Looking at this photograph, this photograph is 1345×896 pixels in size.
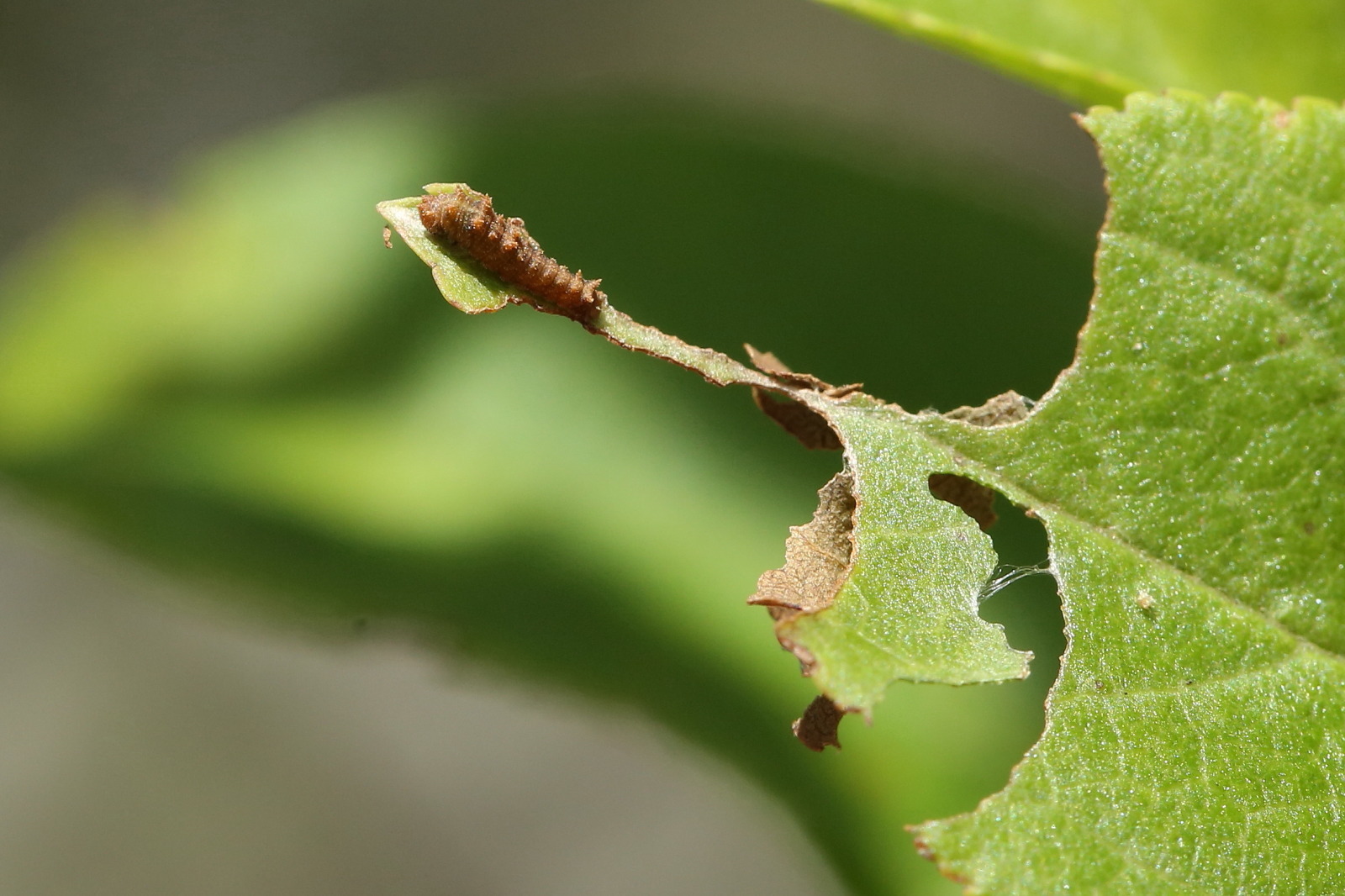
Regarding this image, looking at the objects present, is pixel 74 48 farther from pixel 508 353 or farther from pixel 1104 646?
pixel 1104 646

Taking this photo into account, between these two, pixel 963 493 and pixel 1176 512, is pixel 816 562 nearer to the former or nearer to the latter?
pixel 963 493

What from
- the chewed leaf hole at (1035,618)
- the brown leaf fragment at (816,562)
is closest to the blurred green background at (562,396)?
the chewed leaf hole at (1035,618)


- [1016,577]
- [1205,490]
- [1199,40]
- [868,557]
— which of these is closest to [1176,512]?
[1205,490]

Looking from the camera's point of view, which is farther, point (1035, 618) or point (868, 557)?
point (1035, 618)

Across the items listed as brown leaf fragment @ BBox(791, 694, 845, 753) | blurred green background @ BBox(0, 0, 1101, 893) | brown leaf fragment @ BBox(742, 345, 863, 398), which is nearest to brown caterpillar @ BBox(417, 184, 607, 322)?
brown leaf fragment @ BBox(742, 345, 863, 398)

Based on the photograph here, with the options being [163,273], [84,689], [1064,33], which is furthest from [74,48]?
[1064,33]

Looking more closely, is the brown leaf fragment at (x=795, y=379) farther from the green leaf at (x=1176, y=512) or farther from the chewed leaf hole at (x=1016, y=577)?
the chewed leaf hole at (x=1016, y=577)

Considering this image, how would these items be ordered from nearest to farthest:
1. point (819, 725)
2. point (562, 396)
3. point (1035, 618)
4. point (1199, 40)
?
point (819, 725) → point (1199, 40) → point (1035, 618) → point (562, 396)
